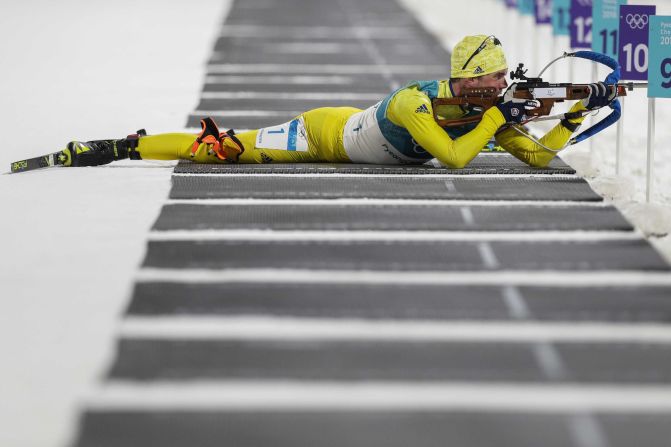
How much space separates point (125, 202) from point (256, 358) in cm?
267

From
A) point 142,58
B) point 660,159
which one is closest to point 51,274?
point 660,159

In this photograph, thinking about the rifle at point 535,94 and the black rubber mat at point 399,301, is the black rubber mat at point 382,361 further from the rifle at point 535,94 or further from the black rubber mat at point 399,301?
the rifle at point 535,94

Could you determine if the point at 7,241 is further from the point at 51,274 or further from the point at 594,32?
the point at 594,32

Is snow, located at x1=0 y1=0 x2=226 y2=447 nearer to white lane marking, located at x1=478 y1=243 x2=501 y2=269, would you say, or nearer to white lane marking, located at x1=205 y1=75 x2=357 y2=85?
white lane marking, located at x1=205 y1=75 x2=357 y2=85

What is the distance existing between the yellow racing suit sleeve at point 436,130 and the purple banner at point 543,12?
5479 mm

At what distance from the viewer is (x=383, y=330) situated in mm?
4621

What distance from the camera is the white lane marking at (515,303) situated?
4793 millimetres

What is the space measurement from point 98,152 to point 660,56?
3527 millimetres

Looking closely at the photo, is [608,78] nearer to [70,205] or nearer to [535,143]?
[535,143]

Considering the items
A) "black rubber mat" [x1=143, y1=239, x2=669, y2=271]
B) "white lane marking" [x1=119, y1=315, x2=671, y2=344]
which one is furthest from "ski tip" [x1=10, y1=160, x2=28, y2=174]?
"white lane marking" [x1=119, y1=315, x2=671, y2=344]

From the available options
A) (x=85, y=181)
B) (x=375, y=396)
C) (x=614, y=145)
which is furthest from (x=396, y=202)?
(x=614, y=145)

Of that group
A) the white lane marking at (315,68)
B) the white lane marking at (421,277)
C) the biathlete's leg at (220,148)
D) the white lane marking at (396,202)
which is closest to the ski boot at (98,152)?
the biathlete's leg at (220,148)

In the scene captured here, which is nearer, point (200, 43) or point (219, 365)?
point (219, 365)

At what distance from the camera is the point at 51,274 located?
17.7ft
